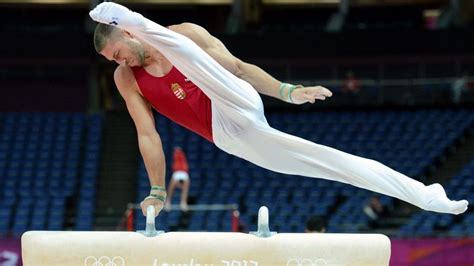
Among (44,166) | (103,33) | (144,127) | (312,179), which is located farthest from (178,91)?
(44,166)

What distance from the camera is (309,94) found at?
13.9ft

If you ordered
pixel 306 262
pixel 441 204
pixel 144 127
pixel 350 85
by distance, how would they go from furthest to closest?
pixel 350 85 < pixel 144 127 < pixel 441 204 < pixel 306 262

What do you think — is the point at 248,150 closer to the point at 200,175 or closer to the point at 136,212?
the point at 136,212

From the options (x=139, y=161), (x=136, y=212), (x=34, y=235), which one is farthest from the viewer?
(x=139, y=161)

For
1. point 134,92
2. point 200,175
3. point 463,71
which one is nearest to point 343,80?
point 463,71

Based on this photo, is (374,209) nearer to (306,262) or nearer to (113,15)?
(306,262)

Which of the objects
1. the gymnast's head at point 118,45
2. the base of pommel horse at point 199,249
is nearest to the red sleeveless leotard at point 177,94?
the gymnast's head at point 118,45

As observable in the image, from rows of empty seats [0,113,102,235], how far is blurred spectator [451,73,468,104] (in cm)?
804

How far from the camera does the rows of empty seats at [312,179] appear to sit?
1411cm

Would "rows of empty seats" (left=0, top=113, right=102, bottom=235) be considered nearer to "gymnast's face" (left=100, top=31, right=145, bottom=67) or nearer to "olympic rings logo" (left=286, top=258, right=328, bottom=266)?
"gymnast's face" (left=100, top=31, right=145, bottom=67)

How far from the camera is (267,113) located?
1850cm

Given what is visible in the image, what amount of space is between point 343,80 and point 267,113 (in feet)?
6.67

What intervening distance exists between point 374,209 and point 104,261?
11.1 meters

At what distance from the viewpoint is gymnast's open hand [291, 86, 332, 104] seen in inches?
163
